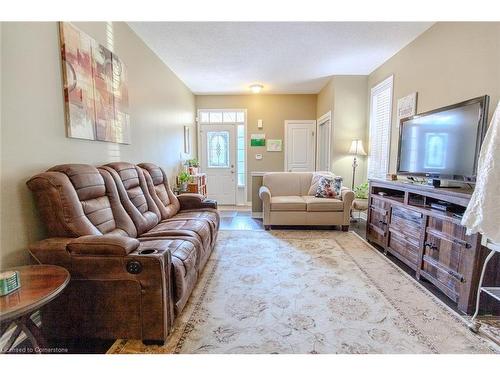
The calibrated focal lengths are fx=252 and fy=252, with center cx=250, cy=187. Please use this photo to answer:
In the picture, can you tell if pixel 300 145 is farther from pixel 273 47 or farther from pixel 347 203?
pixel 273 47

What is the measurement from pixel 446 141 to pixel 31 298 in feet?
10.1

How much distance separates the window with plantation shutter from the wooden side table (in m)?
4.16

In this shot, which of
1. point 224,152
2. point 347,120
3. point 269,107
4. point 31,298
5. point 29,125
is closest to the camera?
point 31,298

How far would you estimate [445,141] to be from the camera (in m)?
2.29

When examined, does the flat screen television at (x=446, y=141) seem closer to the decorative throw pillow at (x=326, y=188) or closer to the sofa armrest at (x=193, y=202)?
the decorative throw pillow at (x=326, y=188)

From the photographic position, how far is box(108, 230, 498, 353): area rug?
1493 millimetres

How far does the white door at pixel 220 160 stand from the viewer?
242 inches

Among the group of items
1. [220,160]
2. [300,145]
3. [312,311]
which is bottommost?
[312,311]

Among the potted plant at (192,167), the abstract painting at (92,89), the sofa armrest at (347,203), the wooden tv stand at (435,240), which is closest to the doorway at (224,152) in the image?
the potted plant at (192,167)

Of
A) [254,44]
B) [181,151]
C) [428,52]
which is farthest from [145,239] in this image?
[428,52]

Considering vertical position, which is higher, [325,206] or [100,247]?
[100,247]

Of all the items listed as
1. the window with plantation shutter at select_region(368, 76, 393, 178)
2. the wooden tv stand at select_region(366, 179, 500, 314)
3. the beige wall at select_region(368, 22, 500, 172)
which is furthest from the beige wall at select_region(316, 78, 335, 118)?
the wooden tv stand at select_region(366, 179, 500, 314)

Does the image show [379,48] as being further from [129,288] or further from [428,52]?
[129,288]

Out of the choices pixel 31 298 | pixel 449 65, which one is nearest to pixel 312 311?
pixel 31 298
